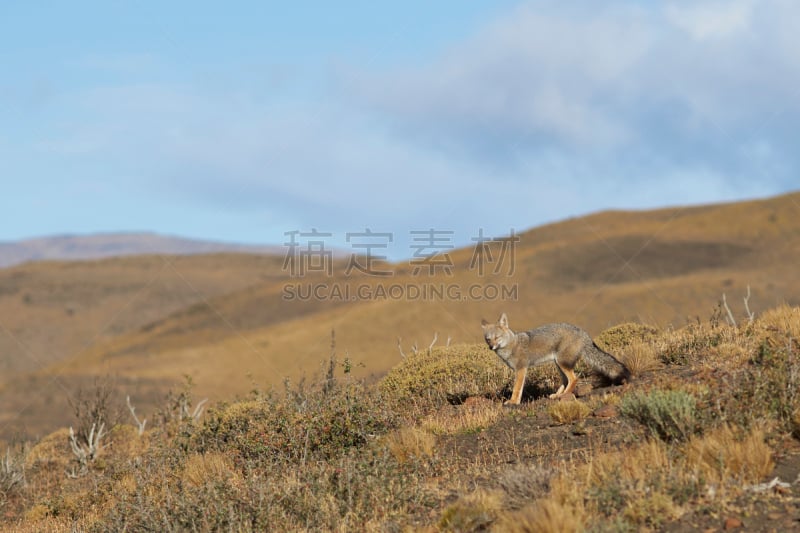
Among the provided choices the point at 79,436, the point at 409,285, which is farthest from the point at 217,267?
the point at 79,436

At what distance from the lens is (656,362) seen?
37.8ft

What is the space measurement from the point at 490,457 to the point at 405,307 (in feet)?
124

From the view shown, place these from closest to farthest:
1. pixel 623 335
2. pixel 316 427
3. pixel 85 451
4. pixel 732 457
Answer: pixel 732 457 → pixel 316 427 → pixel 623 335 → pixel 85 451

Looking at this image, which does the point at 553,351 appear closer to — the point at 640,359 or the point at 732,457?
the point at 640,359

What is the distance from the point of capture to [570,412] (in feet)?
31.7

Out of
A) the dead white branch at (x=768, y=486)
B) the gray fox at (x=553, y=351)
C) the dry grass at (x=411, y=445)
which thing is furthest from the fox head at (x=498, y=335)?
the dead white branch at (x=768, y=486)

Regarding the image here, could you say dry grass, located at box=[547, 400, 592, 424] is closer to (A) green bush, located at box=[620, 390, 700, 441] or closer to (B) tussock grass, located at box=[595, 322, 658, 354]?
(A) green bush, located at box=[620, 390, 700, 441]

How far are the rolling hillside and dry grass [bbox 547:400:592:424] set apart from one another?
1764 centimetres

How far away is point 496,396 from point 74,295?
252 ft

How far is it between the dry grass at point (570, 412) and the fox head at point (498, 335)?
4.74ft

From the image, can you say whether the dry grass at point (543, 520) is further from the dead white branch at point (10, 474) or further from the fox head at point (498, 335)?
the dead white branch at point (10, 474)

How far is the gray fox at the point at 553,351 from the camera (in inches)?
424

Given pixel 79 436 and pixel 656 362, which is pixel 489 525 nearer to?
pixel 656 362

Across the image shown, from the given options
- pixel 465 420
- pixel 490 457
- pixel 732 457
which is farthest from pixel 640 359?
pixel 732 457
